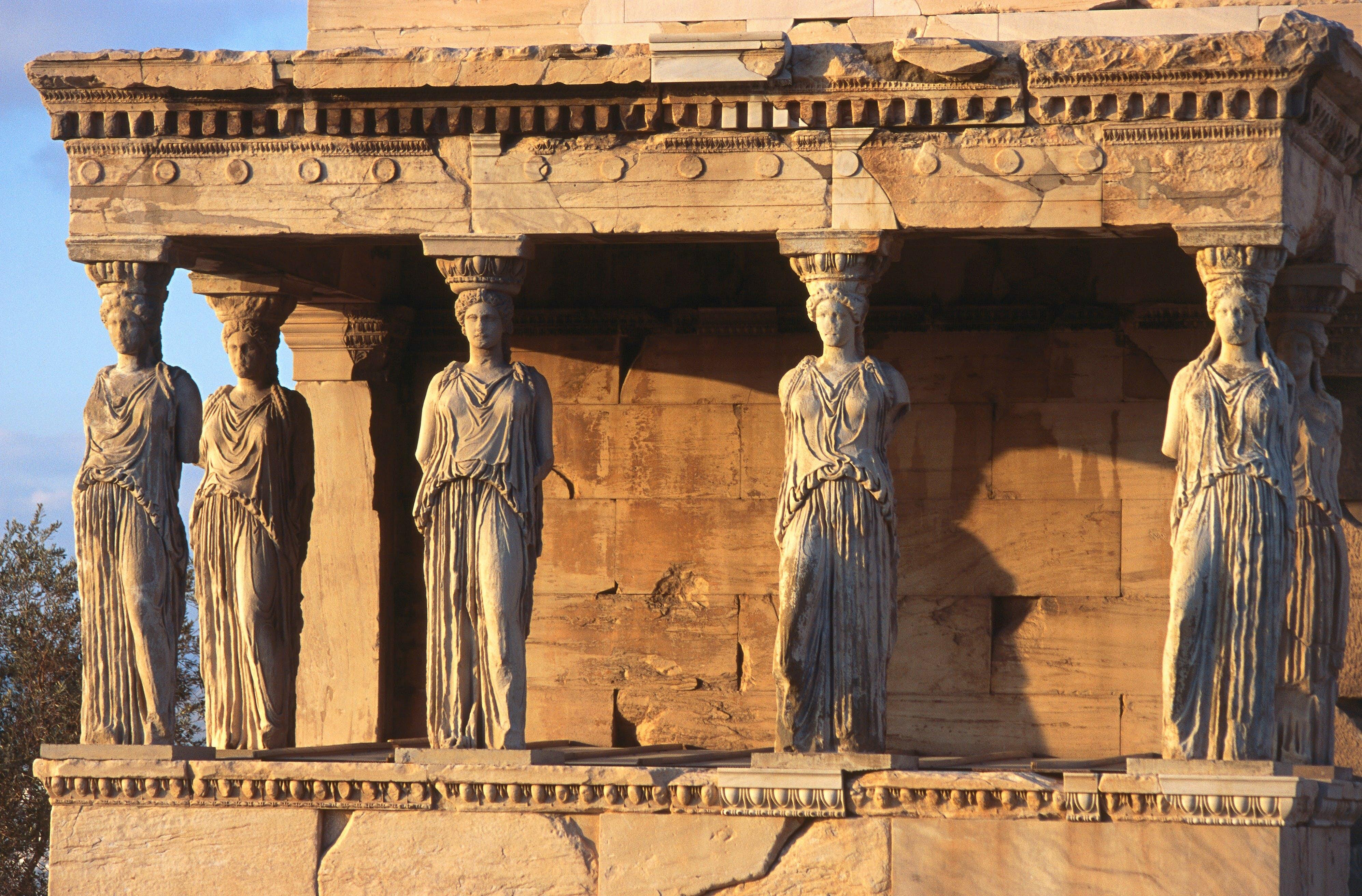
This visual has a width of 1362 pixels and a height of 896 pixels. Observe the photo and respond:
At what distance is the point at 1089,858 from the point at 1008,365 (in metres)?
3.64

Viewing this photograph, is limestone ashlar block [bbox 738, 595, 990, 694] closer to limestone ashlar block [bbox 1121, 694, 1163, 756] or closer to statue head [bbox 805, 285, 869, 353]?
limestone ashlar block [bbox 1121, 694, 1163, 756]

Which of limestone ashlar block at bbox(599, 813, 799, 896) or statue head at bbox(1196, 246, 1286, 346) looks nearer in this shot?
statue head at bbox(1196, 246, 1286, 346)

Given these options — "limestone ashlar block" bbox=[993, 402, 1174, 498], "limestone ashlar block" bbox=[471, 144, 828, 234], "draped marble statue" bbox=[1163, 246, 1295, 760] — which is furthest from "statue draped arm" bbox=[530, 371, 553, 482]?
"limestone ashlar block" bbox=[993, 402, 1174, 498]

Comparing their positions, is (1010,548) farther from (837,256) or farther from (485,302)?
(485,302)

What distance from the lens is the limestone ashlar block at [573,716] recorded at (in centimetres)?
1260

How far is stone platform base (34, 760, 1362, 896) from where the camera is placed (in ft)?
30.7

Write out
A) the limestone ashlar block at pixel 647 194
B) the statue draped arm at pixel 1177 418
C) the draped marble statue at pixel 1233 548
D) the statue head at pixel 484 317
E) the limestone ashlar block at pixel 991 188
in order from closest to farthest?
the draped marble statue at pixel 1233 548
the statue draped arm at pixel 1177 418
the limestone ashlar block at pixel 991 188
the limestone ashlar block at pixel 647 194
the statue head at pixel 484 317

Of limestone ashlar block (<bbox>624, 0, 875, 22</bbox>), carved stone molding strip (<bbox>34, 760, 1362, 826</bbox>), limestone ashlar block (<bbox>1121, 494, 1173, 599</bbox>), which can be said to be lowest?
carved stone molding strip (<bbox>34, 760, 1362, 826</bbox>)

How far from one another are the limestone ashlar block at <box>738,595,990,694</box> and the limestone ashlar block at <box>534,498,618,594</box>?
3.26ft

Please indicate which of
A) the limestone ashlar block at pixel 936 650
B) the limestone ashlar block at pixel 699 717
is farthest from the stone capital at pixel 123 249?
the limestone ashlar block at pixel 936 650

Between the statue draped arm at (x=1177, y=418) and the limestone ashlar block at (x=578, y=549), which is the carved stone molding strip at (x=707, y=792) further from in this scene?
the limestone ashlar block at (x=578, y=549)

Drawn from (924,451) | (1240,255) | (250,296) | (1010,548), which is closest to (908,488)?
(924,451)

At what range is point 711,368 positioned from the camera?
41.5 ft

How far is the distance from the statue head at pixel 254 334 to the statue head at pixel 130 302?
0.91 metres
